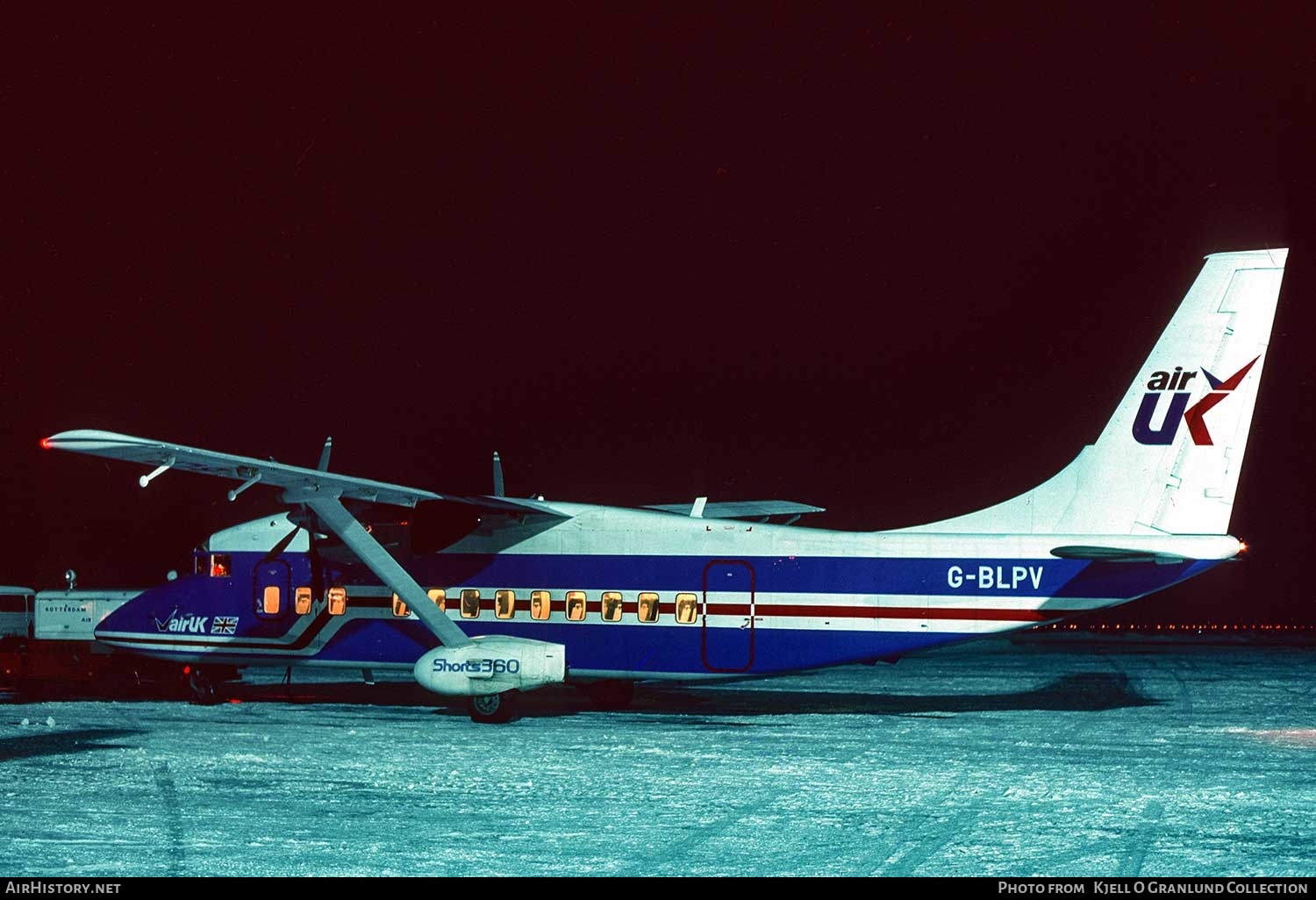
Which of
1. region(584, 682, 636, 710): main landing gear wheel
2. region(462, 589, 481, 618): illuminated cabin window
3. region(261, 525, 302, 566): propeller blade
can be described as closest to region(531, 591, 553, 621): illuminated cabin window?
region(462, 589, 481, 618): illuminated cabin window

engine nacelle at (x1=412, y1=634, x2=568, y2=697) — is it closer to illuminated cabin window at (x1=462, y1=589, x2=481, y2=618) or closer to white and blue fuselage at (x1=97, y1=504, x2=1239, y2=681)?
white and blue fuselage at (x1=97, y1=504, x2=1239, y2=681)

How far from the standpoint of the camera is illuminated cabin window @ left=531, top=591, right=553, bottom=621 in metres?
23.3

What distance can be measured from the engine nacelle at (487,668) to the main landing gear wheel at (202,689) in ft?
17.3

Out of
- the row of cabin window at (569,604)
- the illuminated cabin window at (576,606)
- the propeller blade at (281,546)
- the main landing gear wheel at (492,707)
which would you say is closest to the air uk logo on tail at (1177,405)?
the row of cabin window at (569,604)

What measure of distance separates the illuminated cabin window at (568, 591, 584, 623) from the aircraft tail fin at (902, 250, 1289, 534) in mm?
7699

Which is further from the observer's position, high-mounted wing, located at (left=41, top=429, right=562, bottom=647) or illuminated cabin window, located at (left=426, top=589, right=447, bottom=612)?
illuminated cabin window, located at (left=426, top=589, right=447, bottom=612)

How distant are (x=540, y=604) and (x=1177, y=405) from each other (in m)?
10.4

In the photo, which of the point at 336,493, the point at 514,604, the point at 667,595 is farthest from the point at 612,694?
the point at 336,493

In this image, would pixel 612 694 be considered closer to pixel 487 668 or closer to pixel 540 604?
pixel 540 604

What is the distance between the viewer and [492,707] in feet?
72.7

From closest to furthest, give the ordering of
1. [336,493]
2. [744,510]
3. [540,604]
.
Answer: [336,493], [540,604], [744,510]

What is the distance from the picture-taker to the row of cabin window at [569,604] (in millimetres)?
22594

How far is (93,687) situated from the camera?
29641 mm

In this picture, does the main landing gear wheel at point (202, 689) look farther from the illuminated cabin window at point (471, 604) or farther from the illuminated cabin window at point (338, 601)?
the illuminated cabin window at point (471, 604)
